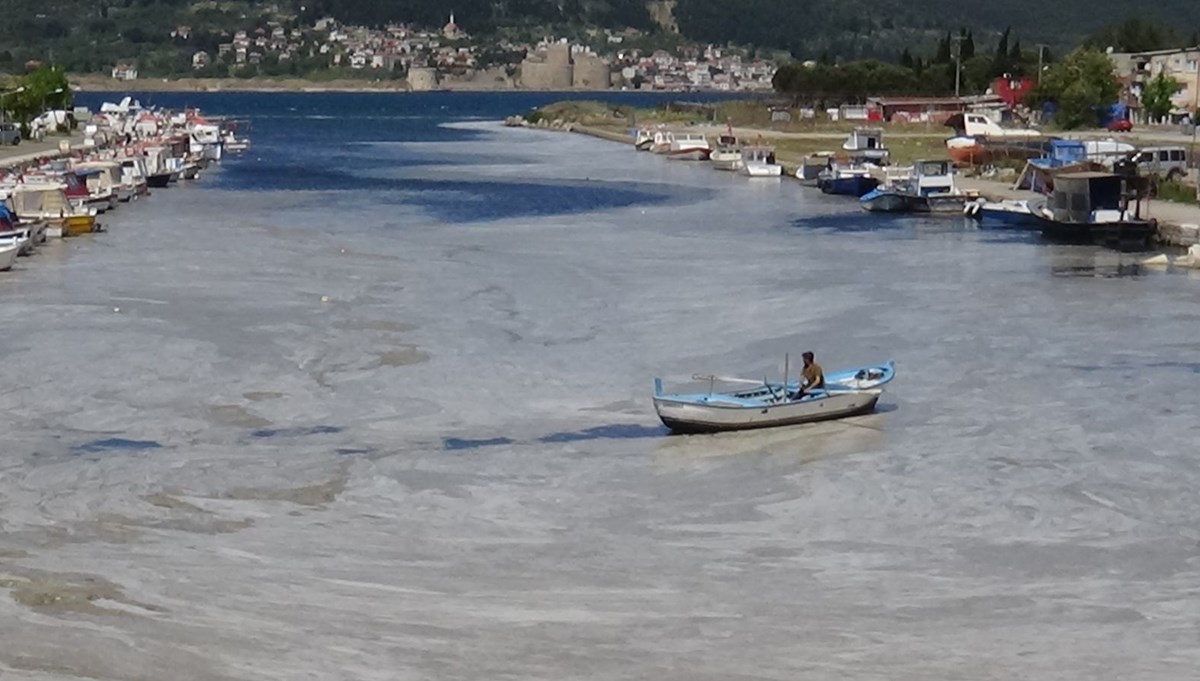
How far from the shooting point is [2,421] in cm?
3212

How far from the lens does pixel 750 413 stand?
103 feet

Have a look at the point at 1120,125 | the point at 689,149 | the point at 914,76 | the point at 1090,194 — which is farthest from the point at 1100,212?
the point at 914,76

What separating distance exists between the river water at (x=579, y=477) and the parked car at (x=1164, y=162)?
21.7 m

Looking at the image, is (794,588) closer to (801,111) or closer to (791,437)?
(791,437)

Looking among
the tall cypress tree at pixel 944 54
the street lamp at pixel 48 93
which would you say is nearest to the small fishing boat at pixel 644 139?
the tall cypress tree at pixel 944 54

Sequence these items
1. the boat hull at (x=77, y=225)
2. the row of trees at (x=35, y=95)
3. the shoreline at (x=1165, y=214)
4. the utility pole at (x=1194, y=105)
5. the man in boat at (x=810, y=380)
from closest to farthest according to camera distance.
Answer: the man in boat at (x=810, y=380) → the shoreline at (x=1165, y=214) → the boat hull at (x=77, y=225) → the utility pole at (x=1194, y=105) → the row of trees at (x=35, y=95)

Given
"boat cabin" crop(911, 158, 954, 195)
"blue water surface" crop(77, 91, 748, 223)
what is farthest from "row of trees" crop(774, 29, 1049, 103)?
"boat cabin" crop(911, 158, 954, 195)

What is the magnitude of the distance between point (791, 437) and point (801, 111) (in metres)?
125

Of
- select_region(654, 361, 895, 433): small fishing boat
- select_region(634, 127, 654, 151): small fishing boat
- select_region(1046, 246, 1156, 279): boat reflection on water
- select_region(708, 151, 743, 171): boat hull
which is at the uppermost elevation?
select_region(654, 361, 895, 433): small fishing boat

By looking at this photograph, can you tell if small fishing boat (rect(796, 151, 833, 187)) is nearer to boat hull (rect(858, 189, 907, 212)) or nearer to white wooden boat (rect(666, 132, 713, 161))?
boat hull (rect(858, 189, 907, 212))

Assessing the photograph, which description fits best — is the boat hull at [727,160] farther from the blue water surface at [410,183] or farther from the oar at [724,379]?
the oar at [724,379]

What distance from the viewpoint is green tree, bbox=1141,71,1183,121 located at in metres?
119

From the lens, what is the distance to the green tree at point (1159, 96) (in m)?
119

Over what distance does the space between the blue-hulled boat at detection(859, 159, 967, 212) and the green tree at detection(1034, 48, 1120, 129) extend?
135ft
